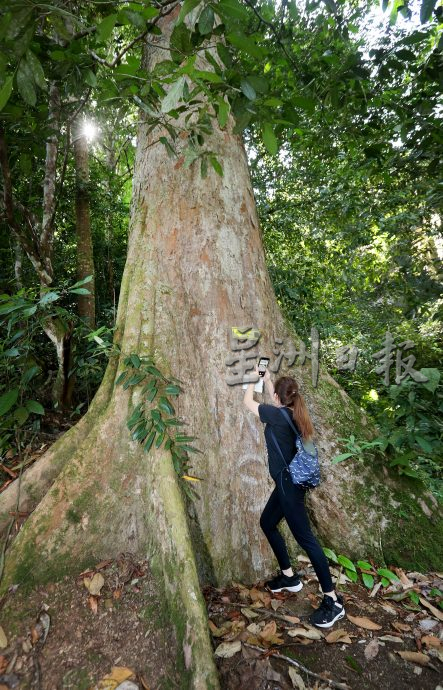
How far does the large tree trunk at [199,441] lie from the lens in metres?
2.39

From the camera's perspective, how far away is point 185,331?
2904mm

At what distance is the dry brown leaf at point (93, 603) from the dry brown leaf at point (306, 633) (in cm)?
112

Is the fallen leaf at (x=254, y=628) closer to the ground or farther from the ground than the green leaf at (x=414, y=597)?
farther from the ground

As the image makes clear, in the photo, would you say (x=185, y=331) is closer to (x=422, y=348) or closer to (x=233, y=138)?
(x=233, y=138)

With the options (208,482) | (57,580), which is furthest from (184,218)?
(57,580)

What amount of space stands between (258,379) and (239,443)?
475mm

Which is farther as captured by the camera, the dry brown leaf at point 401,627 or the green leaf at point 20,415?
the green leaf at point 20,415

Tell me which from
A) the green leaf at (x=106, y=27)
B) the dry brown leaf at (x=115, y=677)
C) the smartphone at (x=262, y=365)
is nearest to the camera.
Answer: the green leaf at (x=106, y=27)

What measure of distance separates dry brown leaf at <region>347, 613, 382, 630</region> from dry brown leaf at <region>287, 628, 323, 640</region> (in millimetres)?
261

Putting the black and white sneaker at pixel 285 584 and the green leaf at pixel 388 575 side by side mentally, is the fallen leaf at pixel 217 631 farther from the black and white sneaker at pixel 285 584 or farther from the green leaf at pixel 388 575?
the green leaf at pixel 388 575

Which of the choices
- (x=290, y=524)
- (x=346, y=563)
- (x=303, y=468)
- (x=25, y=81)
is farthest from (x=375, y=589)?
(x=25, y=81)

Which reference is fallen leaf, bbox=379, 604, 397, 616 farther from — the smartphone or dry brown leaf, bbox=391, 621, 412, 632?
the smartphone

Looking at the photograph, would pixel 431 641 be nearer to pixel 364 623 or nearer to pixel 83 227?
pixel 364 623

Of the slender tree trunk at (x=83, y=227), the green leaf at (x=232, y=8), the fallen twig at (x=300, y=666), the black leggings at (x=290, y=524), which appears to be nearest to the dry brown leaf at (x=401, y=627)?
the black leggings at (x=290, y=524)
